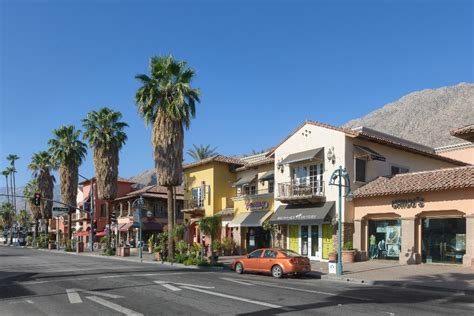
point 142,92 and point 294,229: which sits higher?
point 142,92

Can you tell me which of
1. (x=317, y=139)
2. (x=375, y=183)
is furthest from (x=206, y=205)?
(x=375, y=183)

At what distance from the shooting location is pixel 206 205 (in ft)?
142

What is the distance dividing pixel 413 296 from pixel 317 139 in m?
17.4

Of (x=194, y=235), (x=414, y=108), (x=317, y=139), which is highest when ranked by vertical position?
(x=414, y=108)

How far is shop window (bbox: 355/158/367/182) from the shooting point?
101 feet

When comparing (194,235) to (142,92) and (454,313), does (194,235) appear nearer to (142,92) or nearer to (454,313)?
(142,92)

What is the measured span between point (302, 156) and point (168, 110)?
9231mm

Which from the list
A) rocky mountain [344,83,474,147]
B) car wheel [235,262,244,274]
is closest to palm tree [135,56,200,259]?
car wheel [235,262,244,274]

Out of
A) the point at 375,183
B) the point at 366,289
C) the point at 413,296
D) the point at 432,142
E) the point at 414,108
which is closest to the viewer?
the point at 413,296

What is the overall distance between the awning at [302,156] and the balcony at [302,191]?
1.44 metres

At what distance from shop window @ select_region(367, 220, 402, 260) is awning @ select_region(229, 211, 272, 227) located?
8792 mm

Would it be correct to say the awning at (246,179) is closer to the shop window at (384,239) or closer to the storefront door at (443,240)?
the shop window at (384,239)

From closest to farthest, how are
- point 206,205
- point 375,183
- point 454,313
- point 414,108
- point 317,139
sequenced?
1. point 454,313
2. point 375,183
3. point 317,139
4. point 206,205
5. point 414,108

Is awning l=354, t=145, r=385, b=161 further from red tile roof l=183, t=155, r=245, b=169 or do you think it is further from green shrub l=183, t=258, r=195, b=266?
red tile roof l=183, t=155, r=245, b=169
